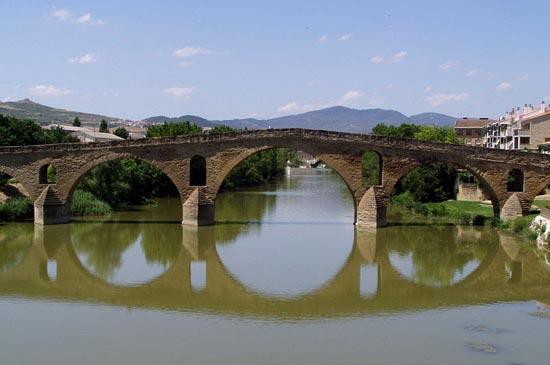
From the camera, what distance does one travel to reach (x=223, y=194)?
51.4 meters

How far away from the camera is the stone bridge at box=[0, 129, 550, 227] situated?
30547 millimetres

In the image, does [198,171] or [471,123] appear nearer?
[198,171]

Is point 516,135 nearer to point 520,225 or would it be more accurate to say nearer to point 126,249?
point 520,225

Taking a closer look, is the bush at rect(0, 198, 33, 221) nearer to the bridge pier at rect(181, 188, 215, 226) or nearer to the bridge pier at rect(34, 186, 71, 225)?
the bridge pier at rect(34, 186, 71, 225)

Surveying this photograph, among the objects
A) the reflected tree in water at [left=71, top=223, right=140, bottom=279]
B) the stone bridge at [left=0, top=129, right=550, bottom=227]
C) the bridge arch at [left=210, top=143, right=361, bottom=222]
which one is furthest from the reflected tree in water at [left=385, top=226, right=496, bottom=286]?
the reflected tree in water at [left=71, top=223, right=140, bottom=279]

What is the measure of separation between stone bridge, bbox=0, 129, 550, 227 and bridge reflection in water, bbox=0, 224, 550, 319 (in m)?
3.88

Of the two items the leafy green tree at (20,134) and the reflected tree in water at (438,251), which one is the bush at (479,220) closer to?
the reflected tree in water at (438,251)

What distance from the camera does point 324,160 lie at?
3069 cm

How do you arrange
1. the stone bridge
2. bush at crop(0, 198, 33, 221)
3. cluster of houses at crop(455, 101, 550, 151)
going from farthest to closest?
cluster of houses at crop(455, 101, 550, 151) < bush at crop(0, 198, 33, 221) < the stone bridge

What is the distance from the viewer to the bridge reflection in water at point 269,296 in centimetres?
1727

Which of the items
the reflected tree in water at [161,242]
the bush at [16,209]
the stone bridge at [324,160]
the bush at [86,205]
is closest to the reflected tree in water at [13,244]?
the bush at [16,209]

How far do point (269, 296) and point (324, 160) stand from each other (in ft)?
44.7

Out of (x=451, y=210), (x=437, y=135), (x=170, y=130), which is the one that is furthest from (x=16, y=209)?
(x=437, y=135)

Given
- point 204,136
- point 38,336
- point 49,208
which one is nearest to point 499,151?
point 204,136
